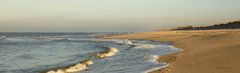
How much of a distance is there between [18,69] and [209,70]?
1077cm

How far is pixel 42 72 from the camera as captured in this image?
2138 cm

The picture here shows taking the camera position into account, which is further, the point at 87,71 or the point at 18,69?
the point at 18,69

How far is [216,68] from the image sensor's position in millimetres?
18000

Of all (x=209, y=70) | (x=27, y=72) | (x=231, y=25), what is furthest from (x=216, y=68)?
(x=231, y=25)

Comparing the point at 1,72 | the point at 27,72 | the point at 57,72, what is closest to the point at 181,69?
the point at 57,72

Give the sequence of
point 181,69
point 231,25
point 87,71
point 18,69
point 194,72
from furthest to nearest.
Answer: point 231,25 → point 18,69 → point 87,71 → point 181,69 → point 194,72

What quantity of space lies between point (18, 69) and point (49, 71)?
8.67 feet

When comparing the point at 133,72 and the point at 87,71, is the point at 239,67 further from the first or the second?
the point at 87,71

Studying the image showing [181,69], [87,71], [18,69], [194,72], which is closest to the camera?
[194,72]

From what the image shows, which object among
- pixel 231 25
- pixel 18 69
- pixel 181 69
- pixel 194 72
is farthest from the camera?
pixel 231 25

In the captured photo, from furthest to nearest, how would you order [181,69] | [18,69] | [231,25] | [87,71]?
[231,25] < [18,69] < [87,71] < [181,69]

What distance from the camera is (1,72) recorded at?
21703 millimetres

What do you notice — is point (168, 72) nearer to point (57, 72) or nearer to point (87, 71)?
point (87, 71)

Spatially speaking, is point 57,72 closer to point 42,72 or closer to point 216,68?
point 42,72
